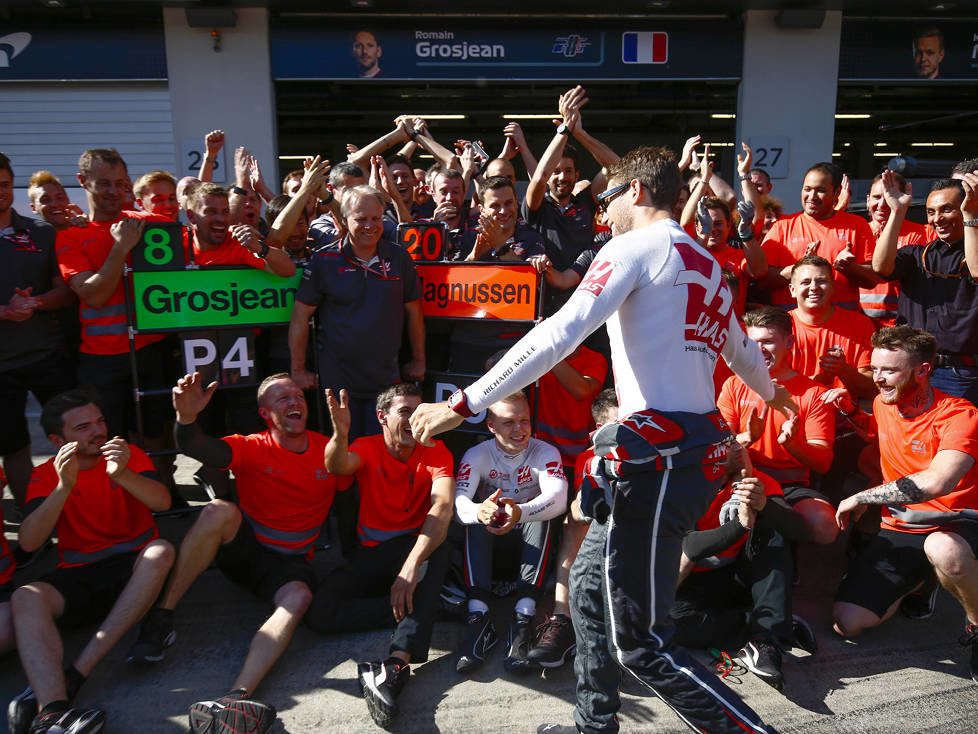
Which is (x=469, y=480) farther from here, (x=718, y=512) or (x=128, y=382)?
(x=128, y=382)

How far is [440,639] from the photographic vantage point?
3.50 metres

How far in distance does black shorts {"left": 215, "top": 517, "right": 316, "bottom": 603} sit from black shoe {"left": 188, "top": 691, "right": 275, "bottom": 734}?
2.35 ft

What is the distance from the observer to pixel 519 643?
3273 millimetres

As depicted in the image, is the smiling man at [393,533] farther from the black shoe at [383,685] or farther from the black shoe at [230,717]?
the black shoe at [230,717]

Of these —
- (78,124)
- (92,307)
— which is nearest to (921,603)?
(92,307)

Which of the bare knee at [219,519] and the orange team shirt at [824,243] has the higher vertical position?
the orange team shirt at [824,243]

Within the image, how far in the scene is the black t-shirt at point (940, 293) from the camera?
169 inches

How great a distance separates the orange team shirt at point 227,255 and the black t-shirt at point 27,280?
81cm

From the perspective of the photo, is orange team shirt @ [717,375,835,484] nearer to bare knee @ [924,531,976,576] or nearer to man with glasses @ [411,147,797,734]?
bare knee @ [924,531,976,576]

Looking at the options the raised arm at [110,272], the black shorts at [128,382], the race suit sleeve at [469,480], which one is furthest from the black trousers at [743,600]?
the raised arm at [110,272]

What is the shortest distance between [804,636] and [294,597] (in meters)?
2.27

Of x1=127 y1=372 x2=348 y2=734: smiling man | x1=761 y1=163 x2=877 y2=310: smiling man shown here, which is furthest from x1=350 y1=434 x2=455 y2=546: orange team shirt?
x1=761 y1=163 x2=877 y2=310: smiling man

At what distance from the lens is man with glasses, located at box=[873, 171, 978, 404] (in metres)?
4.29

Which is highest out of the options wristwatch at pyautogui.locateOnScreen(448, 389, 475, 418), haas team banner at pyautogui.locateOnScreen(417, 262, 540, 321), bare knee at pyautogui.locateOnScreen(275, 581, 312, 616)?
haas team banner at pyautogui.locateOnScreen(417, 262, 540, 321)
